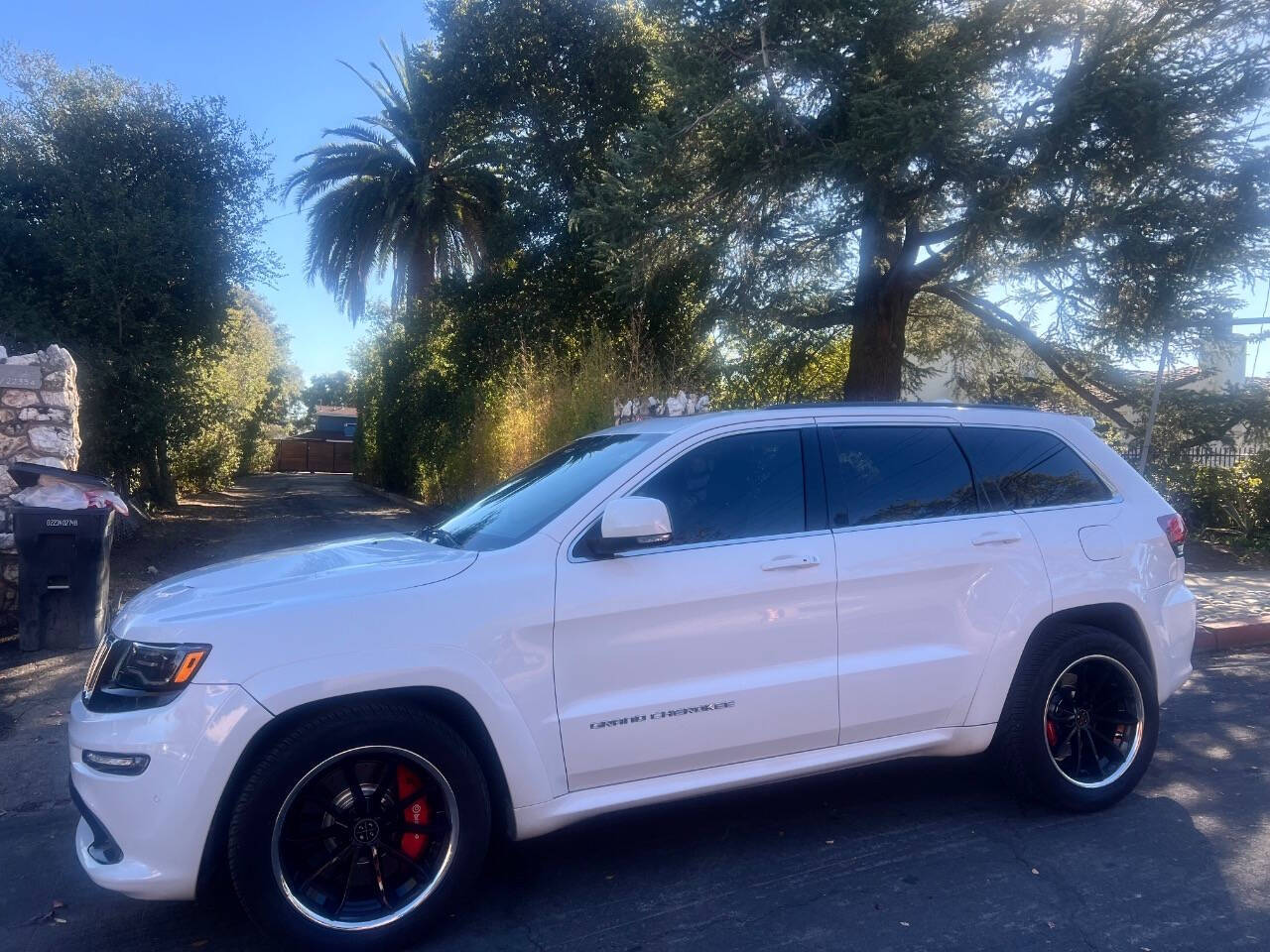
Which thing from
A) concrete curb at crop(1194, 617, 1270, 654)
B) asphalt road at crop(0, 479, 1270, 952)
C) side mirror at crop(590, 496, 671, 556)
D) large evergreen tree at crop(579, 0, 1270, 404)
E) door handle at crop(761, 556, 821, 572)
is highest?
large evergreen tree at crop(579, 0, 1270, 404)

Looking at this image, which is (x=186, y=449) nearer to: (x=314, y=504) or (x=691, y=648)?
(x=314, y=504)

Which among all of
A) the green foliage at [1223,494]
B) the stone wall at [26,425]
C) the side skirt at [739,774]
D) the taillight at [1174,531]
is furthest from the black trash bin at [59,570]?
the green foliage at [1223,494]

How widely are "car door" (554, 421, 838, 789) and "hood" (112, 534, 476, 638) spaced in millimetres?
531

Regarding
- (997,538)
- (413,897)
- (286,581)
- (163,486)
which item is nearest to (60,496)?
(286,581)

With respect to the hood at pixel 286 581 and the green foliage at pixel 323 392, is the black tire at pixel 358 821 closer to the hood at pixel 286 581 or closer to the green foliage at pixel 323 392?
the hood at pixel 286 581

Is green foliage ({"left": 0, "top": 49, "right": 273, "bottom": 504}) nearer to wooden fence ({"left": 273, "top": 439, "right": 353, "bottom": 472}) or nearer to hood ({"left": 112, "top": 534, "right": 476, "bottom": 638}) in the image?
hood ({"left": 112, "top": 534, "right": 476, "bottom": 638})

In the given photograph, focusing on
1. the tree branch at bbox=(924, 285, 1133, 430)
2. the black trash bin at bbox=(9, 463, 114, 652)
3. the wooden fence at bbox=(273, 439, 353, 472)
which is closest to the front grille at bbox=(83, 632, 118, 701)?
the black trash bin at bbox=(9, 463, 114, 652)

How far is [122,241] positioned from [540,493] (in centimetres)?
1239

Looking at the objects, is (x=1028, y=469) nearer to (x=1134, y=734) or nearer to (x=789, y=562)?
(x=1134, y=734)

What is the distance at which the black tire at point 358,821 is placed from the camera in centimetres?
338

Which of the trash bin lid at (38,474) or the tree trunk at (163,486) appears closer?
the trash bin lid at (38,474)

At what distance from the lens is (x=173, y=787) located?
332 cm

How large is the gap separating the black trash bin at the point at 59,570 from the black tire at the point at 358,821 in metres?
5.70

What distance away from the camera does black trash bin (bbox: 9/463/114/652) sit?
809 centimetres
